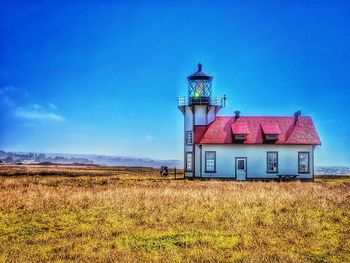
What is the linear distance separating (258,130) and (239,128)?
7.08 ft

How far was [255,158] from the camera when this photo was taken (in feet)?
127

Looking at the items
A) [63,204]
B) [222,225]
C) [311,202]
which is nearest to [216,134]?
[311,202]

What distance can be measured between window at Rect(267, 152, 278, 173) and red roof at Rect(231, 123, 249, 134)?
301 centimetres

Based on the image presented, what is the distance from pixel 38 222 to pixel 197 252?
6.24 meters

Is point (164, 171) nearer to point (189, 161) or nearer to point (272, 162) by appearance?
point (189, 161)

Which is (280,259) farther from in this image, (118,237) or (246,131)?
(246,131)

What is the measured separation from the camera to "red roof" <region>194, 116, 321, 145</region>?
38.7 meters

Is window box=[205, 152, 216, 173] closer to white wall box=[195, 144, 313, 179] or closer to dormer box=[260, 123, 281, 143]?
white wall box=[195, 144, 313, 179]

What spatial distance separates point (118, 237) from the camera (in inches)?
452

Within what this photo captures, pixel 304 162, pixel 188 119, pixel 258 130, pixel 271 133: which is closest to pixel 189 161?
pixel 188 119

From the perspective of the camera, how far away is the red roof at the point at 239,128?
3859 cm

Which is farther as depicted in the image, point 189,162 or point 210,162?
point 189,162

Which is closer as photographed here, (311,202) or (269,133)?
(311,202)

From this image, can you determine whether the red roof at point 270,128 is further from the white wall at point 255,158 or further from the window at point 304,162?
the window at point 304,162
